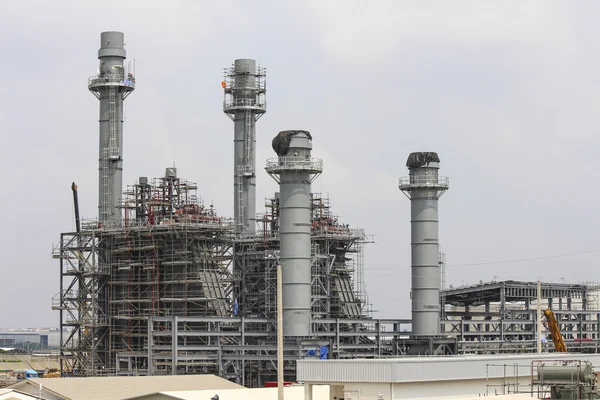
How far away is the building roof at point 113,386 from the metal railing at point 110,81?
91.8 feet

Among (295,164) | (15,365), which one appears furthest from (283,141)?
(15,365)

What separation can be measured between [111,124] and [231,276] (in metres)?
14.8

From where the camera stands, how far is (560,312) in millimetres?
98000

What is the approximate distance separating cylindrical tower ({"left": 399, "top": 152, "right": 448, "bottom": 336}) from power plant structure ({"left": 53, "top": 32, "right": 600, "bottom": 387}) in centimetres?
9

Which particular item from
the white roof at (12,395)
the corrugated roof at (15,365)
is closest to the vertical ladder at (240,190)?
the white roof at (12,395)

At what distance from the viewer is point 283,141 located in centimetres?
7388

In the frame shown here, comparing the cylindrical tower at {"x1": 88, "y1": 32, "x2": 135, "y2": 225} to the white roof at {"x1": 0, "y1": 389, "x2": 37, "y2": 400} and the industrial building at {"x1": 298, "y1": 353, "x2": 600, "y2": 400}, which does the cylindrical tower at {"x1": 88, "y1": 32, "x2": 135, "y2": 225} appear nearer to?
the white roof at {"x1": 0, "y1": 389, "x2": 37, "y2": 400}

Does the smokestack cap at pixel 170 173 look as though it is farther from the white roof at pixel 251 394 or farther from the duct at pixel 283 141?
the white roof at pixel 251 394

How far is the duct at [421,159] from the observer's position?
80.4 meters

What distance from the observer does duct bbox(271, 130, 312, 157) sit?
73875 mm

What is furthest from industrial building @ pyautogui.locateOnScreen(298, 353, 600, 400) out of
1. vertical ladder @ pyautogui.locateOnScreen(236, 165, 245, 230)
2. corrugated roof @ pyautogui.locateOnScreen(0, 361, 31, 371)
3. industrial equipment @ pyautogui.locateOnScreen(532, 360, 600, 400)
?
corrugated roof @ pyautogui.locateOnScreen(0, 361, 31, 371)

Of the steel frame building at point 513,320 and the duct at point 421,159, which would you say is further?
the steel frame building at point 513,320

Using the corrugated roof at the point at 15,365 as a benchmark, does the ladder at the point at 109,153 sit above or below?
above

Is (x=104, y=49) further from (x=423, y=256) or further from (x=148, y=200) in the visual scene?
(x=423, y=256)
